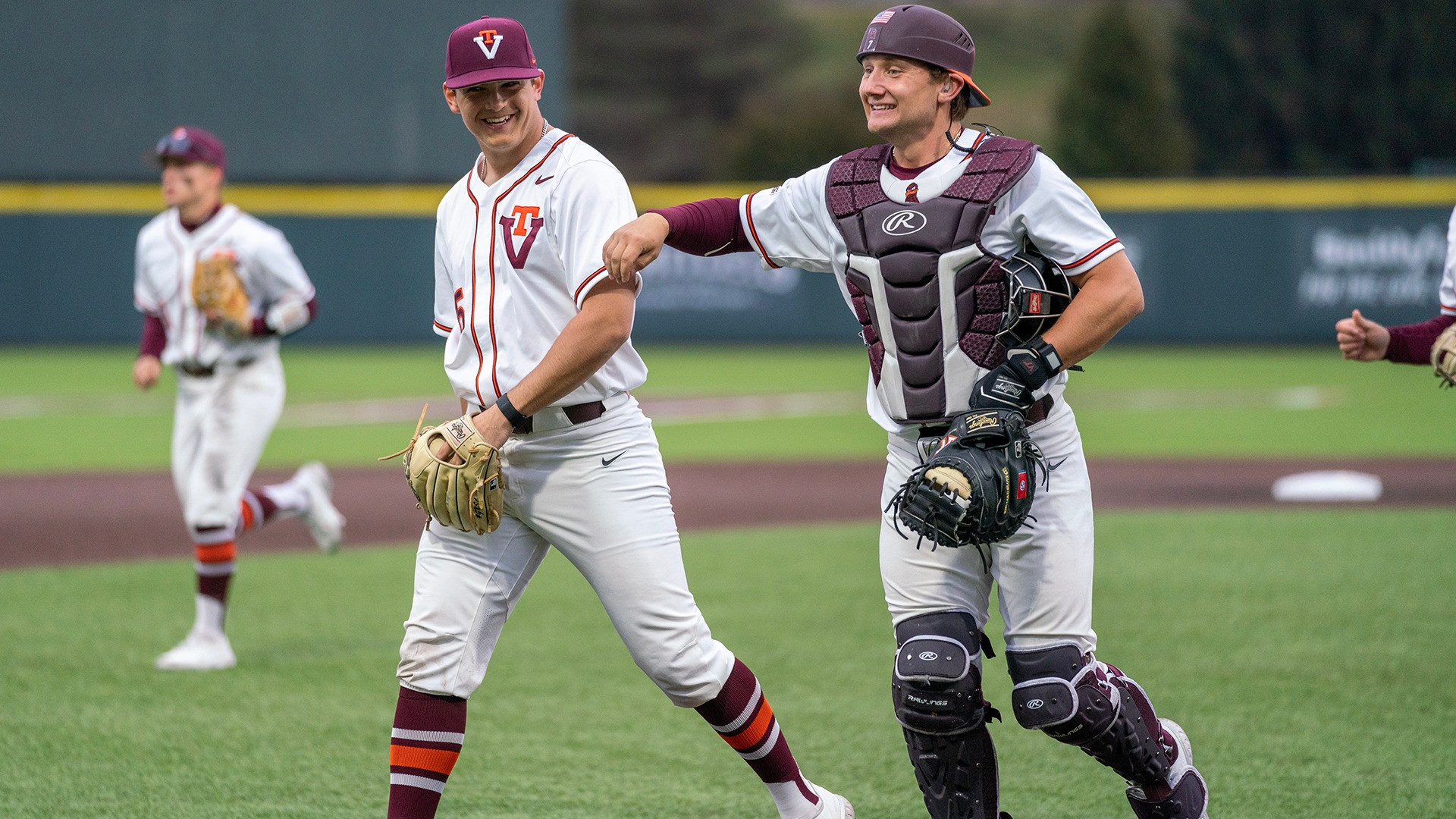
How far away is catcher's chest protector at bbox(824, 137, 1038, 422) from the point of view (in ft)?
12.3

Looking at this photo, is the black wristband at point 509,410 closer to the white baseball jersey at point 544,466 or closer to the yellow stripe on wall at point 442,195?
the white baseball jersey at point 544,466

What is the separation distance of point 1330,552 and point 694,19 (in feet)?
194

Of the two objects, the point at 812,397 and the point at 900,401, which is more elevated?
the point at 900,401

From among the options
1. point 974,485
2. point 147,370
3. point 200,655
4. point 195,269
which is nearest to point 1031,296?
point 974,485

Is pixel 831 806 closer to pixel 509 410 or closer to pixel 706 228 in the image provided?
pixel 509 410

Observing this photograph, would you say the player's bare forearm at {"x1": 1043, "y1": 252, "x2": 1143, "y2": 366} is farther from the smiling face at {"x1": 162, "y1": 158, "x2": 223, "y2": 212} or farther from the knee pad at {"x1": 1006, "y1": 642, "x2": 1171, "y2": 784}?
the smiling face at {"x1": 162, "y1": 158, "x2": 223, "y2": 212}

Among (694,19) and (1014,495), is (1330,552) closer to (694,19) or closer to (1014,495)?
(1014,495)

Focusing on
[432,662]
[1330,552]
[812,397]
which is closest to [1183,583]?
[1330,552]

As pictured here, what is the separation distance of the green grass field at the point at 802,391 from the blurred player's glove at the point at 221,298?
6188mm

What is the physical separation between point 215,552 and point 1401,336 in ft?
14.9

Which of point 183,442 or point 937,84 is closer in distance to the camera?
point 937,84

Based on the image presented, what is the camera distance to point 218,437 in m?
6.46

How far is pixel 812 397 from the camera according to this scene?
18297 mm

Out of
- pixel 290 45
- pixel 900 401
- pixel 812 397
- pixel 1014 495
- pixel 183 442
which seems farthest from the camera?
pixel 290 45
